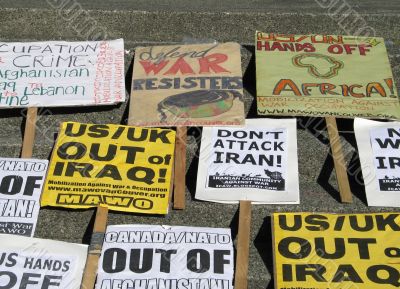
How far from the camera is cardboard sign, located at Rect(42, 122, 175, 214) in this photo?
188 inches

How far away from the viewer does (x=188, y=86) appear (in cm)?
552

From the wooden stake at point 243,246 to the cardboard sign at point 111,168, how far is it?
51 centimetres

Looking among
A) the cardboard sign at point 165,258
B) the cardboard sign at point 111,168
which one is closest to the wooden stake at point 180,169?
the cardboard sign at point 111,168

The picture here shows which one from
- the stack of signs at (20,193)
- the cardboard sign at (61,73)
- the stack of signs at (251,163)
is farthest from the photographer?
the cardboard sign at (61,73)

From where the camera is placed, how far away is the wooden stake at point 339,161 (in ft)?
15.9

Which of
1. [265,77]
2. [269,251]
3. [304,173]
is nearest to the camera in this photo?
[269,251]

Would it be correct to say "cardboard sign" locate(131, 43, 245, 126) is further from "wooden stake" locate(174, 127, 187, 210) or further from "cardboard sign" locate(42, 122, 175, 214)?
"cardboard sign" locate(42, 122, 175, 214)

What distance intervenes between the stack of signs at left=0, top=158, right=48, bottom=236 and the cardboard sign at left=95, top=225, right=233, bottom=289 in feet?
1.81

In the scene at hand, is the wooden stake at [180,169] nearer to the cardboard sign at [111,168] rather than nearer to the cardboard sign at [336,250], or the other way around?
the cardboard sign at [111,168]

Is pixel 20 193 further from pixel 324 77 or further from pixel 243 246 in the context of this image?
pixel 324 77

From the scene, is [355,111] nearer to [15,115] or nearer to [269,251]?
[269,251]

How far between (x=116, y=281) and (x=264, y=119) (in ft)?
5.61

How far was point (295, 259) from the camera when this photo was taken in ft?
14.5

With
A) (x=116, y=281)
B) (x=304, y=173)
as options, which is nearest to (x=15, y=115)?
(x=116, y=281)
